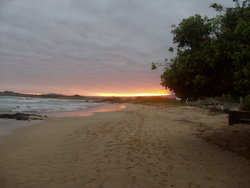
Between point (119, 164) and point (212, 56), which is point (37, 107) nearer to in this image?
point (119, 164)

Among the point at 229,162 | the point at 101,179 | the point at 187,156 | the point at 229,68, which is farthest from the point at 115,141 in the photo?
the point at 229,68

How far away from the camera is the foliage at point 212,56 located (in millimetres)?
6465

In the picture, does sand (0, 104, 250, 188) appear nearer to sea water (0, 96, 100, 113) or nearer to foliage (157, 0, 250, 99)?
foliage (157, 0, 250, 99)

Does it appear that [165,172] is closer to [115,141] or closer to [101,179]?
[101,179]

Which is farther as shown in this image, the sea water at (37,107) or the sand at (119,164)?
the sea water at (37,107)

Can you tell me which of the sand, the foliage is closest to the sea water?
the sand

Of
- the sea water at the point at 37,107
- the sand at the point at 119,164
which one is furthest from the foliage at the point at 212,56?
the sea water at the point at 37,107

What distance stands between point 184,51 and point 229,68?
1.97 meters

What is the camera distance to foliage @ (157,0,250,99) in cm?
646

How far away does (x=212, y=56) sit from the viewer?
726 cm

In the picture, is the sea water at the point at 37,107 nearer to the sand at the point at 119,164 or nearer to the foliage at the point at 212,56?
the sand at the point at 119,164

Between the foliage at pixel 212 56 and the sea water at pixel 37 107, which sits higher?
the foliage at pixel 212 56

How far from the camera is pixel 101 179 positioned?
5.56 metres

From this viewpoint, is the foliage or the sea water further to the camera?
the sea water
